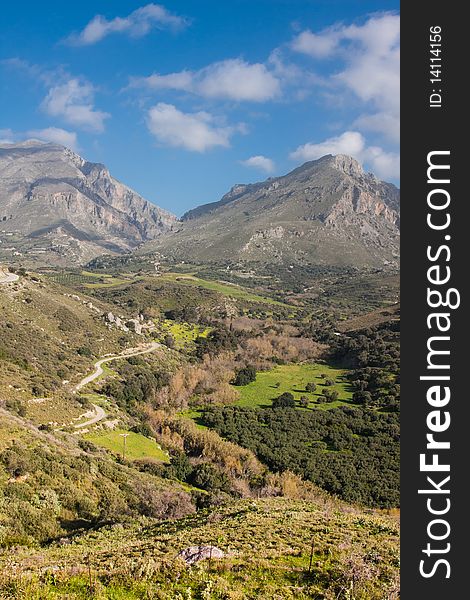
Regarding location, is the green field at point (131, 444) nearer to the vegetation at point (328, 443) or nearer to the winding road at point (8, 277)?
the vegetation at point (328, 443)

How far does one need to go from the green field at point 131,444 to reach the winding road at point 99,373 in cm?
249

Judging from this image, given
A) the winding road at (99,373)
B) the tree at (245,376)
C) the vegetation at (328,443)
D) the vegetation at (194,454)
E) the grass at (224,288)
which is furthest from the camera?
the grass at (224,288)

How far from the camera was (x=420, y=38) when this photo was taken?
7.39 meters

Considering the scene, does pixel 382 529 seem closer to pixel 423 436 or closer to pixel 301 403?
pixel 423 436

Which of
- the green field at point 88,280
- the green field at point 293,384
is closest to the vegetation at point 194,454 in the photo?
the green field at point 293,384

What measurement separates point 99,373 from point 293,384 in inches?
1355

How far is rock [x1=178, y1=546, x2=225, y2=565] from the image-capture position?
1160 centimetres

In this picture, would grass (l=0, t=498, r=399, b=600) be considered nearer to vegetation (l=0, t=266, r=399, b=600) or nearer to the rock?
vegetation (l=0, t=266, r=399, b=600)

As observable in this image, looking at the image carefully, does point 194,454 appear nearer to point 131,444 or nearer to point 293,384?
point 131,444

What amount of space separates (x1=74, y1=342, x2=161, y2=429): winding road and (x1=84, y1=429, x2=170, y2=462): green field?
2491 millimetres

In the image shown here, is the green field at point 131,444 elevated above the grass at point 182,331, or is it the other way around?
the grass at point 182,331

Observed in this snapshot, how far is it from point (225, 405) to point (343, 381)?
87.0 feet

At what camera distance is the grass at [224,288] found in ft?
500

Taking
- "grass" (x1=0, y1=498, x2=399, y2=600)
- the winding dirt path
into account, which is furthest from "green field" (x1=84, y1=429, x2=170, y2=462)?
"grass" (x1=0, y1=498, x2=399, y2=600)
